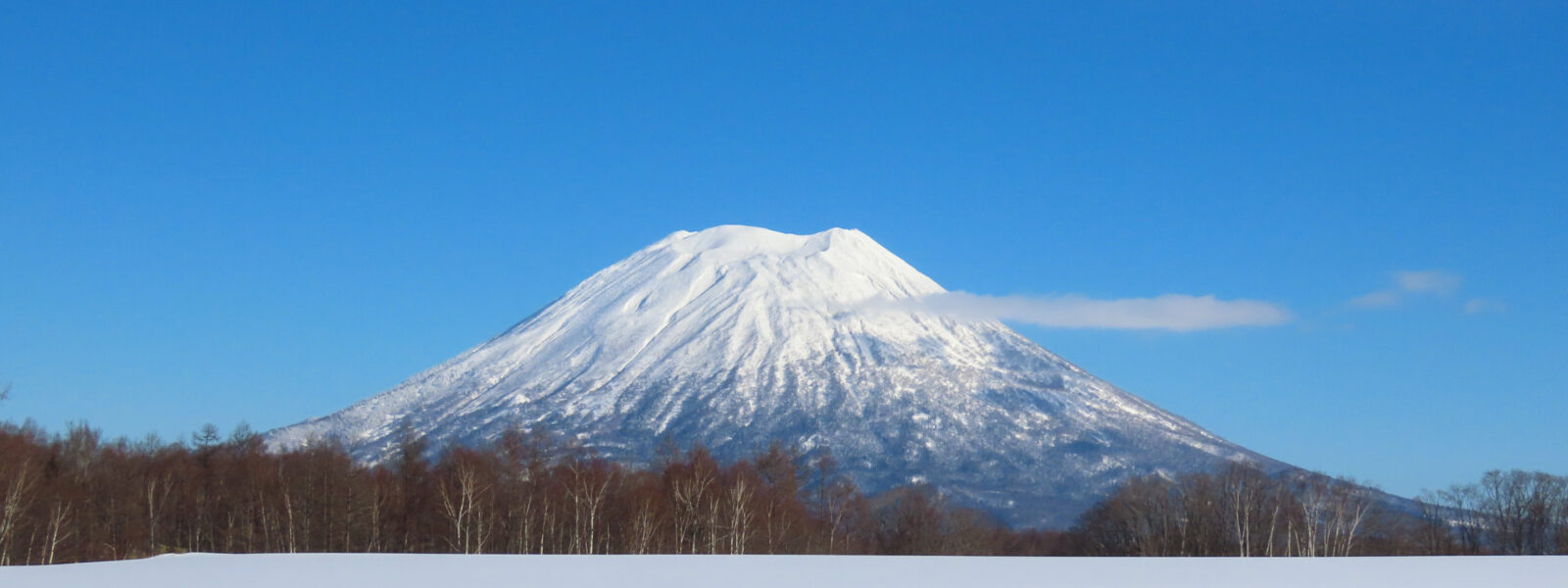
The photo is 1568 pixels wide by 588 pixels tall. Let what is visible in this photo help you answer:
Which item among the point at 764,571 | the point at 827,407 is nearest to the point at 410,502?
the point at 764,571

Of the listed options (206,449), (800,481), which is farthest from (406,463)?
(800,481)

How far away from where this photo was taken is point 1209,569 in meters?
34.7

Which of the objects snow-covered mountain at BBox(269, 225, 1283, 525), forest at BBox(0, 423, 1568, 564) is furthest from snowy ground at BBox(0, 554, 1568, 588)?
snow-covered mountain at BBox(269, 225, 1283, 525)

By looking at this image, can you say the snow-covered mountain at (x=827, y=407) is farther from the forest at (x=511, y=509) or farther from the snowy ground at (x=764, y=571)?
the snowy ground at (x=764, y=571)

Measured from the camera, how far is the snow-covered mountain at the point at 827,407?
162 meters

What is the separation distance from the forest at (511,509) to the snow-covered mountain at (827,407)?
72.1 m

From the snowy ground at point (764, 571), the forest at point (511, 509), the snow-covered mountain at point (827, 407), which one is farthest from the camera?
the snow-covered mountain at point (827, 407)

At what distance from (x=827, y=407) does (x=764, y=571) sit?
14335 cm

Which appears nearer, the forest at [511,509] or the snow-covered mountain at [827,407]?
the forest at [511,509]

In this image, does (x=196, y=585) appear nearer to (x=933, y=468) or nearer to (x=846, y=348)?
(x=933, y=468)

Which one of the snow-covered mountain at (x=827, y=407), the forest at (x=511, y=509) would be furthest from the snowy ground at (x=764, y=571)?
the snow-covered mountain at (x=827, y=407)

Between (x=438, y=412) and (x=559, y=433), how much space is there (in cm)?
2239

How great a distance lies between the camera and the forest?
59.1m

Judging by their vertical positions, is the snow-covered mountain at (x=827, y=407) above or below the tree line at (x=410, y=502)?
above
